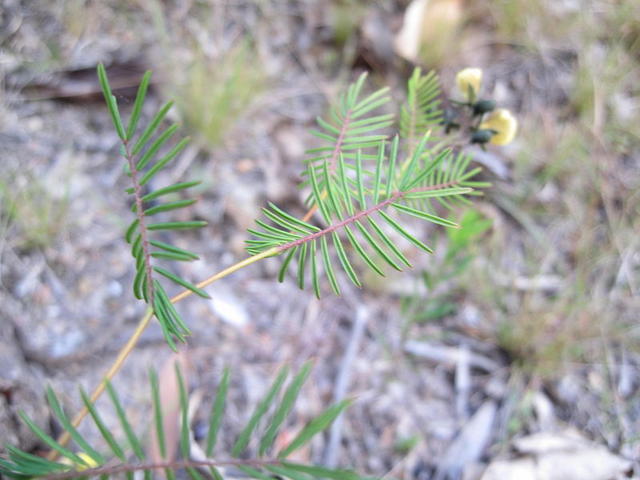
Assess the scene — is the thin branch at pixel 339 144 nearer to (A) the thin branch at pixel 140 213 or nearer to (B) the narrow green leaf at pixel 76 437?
(A) the thin branch at pixel 140 213

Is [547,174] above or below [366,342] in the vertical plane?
above

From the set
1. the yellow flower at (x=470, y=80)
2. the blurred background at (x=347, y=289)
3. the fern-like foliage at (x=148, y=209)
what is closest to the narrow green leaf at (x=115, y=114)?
the fern-like foliage at (x=148, y=209)

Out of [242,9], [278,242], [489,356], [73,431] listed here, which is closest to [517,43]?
[242,9]

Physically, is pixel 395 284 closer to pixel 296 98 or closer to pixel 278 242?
A: pixel 296 98

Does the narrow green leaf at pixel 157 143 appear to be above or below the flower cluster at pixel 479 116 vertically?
below

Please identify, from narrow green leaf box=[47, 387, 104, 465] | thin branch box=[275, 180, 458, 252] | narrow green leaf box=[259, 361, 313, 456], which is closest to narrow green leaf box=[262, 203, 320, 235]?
thin branch box=[275, 180, 458, 252]

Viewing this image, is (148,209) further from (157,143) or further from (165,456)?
(165,456)

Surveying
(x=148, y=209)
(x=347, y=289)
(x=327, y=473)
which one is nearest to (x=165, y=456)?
(x=327, y=473)
